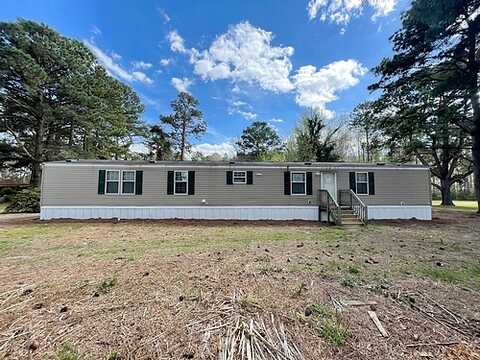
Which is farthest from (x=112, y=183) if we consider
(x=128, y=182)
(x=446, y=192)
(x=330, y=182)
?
(x=446, y=192)

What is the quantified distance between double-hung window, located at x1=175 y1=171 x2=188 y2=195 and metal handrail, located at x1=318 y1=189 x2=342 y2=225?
6.82 metres

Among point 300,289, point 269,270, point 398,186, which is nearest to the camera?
point 300,289

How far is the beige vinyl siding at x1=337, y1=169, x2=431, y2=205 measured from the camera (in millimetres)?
12836

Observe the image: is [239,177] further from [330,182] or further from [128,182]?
[128,182]

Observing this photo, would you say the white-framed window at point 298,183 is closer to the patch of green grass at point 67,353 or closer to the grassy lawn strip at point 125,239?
the grassy lawn strip at point 125,239

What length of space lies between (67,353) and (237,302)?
6.27 ft

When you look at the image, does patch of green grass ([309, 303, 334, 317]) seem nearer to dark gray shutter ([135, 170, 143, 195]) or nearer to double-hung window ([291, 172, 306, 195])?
double-hung window ([291, 172, 306, 195])

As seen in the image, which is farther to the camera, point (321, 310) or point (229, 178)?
point (229, 178)

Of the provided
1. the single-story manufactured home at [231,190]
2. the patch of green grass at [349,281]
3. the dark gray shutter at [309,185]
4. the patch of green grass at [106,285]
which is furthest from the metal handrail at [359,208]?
the patch of green grass at [106,285]

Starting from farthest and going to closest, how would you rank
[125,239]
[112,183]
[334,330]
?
[112,183]
[125,239]
[334,330]

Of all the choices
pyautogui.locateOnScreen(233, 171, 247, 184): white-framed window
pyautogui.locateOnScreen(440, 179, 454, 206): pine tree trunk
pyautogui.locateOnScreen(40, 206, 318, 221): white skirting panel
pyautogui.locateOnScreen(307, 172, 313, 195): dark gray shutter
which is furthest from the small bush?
pyautogui.locateOnScreen(440, 179, 454, 206): pine tree trunk

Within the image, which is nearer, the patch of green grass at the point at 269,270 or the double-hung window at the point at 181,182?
the patch of green grass at the point at 269,270

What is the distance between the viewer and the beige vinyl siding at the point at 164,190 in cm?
1181

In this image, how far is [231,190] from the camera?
12555 mm
